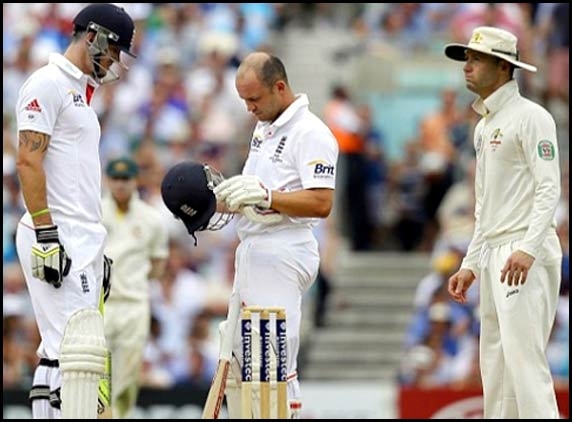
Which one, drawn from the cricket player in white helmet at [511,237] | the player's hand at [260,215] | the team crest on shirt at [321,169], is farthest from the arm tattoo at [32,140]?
the cricket player in white helmet at [511,237]

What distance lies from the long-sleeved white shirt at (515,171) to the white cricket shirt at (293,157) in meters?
0.78

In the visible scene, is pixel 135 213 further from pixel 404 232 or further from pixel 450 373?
pixel 404 232

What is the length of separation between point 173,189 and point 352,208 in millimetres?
8958

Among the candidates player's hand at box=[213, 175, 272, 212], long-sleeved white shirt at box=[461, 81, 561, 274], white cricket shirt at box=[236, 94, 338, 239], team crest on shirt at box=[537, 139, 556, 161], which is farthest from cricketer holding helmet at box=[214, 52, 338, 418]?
team crest on shirt at box=[537, 139, 556, 161]

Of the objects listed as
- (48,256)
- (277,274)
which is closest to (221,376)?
(277,274)

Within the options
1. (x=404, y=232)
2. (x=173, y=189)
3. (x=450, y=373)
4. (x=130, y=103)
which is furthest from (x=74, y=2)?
(x=173, y=189)

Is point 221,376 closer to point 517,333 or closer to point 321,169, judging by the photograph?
point 321,169

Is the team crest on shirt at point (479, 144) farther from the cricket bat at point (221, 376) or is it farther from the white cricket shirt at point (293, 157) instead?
the cricket bat at point (221, 376)

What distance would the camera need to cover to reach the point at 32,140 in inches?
324

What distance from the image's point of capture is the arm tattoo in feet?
27.0

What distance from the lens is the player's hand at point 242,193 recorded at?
8.39 meters

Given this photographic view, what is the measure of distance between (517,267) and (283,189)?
1.28 metres

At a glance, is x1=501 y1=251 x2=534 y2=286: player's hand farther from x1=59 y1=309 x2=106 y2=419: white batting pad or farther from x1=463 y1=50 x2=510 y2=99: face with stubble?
x1=59 y1=309 x2=106 y2=419: white batting pad

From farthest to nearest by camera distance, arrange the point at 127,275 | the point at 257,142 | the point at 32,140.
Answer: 1. the point at 127,275
2. the point at 257,142
3. the point at 32,140
